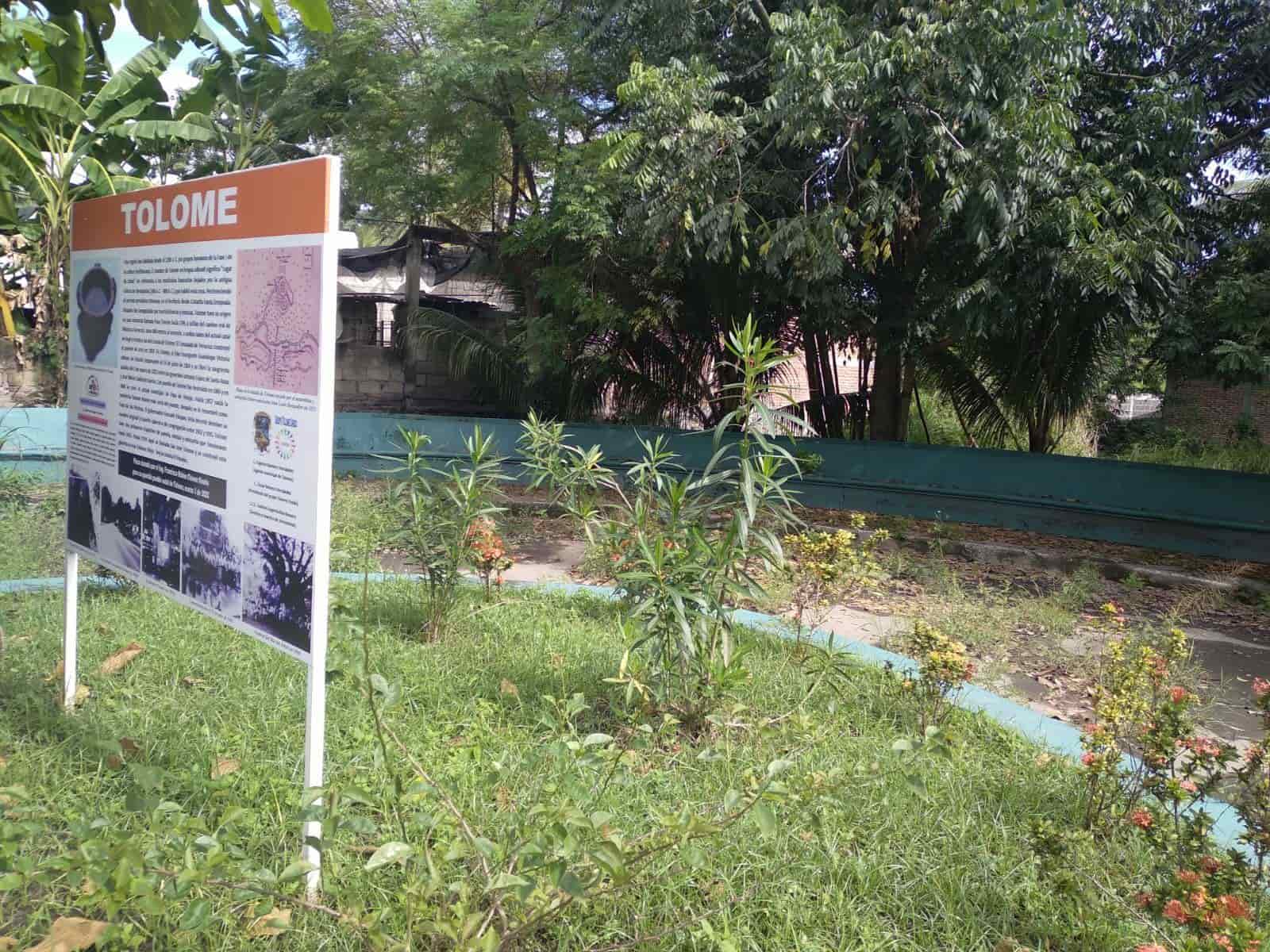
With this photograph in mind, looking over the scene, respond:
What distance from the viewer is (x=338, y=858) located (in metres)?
2.90

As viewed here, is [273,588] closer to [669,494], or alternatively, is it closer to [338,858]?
[338,858]

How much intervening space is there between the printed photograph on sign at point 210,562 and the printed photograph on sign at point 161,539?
46 millimetres

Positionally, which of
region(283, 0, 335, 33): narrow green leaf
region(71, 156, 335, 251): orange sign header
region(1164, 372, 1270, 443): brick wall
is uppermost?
region(283, 0, 335, 33): narrow green leaf

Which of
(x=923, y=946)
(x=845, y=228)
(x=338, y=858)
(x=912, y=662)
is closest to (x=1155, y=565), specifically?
(x=845, y=228)

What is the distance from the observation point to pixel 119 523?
11.9 feet

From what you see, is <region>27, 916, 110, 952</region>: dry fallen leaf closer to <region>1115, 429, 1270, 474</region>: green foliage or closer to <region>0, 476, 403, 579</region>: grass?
<region>0, 476, 403, 579</region>: grass

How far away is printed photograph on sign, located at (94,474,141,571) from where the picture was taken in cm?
A: 354

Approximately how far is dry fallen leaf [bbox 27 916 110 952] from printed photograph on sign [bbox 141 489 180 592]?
46.6 inches

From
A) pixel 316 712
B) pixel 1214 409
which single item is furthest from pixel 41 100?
pixel 1214 409

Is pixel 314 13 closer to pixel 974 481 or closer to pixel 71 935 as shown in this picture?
pixel 71 935

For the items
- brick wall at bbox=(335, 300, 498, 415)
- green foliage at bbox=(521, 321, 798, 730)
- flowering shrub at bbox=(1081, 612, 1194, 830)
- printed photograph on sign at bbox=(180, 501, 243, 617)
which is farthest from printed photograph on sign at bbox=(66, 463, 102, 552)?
brick wall at bbox=(335, 300, 498, 415)

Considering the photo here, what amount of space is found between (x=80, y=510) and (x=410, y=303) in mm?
13802

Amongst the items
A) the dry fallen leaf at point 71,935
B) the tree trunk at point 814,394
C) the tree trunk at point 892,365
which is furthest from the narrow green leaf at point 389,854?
the tree trunk at point 814,394

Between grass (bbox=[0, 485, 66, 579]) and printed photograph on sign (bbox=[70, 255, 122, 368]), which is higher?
printed photograph on sign (bbox=[70, 255, 122, 368])
